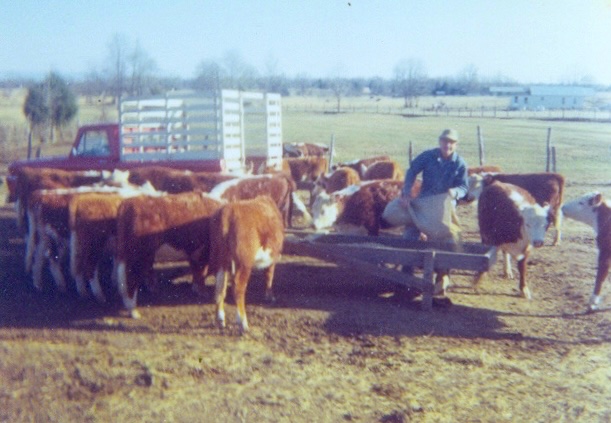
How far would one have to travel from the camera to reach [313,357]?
18.8 feet

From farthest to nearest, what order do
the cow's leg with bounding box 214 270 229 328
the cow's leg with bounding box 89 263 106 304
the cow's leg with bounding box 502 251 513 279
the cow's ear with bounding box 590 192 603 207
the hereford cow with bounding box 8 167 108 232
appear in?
the hereford cow with bounding box 8 167 108 232
the cow's leg with bounding box 502 251 513 279
the cow's ear with bounding box 590 192 603 207
the cow's leg with bounding box 89 263 106 304
the cow's leg with bounding box 214 270 229 328

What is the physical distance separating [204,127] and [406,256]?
4.94 m

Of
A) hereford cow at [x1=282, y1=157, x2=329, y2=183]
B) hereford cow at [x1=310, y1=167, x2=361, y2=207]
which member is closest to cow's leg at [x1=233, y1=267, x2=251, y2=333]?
hereford cow at [x1=310, y1=167, x2=361, y2=207]

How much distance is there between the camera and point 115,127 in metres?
11.7

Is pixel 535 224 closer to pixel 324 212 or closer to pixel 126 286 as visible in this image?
pixel 324 212

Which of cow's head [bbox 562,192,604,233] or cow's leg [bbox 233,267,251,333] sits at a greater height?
cow's head [bbox 562,192,604,233]

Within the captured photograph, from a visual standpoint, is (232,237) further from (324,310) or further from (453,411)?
(453,411)

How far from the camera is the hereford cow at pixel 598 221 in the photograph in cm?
724

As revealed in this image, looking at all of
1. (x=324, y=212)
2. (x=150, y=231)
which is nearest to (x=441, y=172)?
(x=324, y=212)

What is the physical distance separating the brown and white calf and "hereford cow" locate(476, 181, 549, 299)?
4.51 feet

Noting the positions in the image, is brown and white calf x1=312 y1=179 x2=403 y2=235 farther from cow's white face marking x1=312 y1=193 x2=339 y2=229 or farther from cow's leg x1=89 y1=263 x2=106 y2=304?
cow's leg x1=89 y1=263 x2=106 y2=304

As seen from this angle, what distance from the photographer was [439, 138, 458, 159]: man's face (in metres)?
7.59

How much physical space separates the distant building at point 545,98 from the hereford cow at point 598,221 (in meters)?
60.5

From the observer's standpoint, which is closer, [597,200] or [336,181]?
[597,200]
